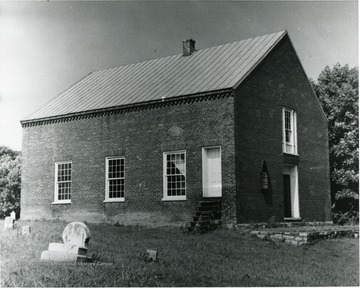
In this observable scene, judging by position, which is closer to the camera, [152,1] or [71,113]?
[152,1]

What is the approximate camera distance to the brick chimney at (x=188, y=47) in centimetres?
2509

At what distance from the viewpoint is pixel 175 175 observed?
2089cm

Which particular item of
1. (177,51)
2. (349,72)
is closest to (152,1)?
(177,51)

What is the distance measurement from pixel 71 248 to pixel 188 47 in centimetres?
1572

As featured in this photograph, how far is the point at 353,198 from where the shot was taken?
2895 centimetres

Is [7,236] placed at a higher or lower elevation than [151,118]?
lower

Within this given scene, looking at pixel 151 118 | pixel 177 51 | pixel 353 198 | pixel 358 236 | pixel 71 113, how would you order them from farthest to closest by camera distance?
pixel 353 198 → pixel 177 51 → pixel 71 113 → pixel 151 118 → pixel 358 236

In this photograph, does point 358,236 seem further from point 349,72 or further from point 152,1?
point 349,72

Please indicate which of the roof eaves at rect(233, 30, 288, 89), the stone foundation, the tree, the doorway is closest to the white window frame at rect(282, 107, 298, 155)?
the doorway

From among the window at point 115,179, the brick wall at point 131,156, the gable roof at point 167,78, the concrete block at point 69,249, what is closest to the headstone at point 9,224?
the brick wall at point 131,156

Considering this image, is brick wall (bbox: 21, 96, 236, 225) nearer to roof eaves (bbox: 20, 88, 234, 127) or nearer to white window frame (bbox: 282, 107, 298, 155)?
roof eaves (bbox: 20, 88, 234, 127)

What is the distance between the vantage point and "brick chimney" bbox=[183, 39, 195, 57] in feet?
82.3

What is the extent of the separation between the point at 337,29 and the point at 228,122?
25.8ft

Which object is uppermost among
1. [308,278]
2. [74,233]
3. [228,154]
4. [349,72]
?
[349,72]
